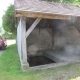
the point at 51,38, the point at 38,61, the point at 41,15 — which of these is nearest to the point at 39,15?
the point at 41,15

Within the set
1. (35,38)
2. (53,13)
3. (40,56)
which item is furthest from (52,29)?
(53,13)

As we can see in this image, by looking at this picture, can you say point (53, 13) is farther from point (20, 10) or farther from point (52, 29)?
point (52, 29)

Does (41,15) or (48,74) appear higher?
(41,15)

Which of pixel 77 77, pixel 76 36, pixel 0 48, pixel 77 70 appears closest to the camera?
pixel 77 77

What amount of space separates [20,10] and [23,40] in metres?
1.52

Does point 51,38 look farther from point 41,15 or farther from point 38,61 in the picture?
point 41,15

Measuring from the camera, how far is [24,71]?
21.4 ft

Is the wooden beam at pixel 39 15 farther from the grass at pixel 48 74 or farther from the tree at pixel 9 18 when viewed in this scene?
the tree at pixel 9 18

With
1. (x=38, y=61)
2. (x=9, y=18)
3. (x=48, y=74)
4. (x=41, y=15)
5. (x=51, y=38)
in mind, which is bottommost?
(x=38, y=61)

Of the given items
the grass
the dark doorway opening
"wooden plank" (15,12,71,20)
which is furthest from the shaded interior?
Result: the grass

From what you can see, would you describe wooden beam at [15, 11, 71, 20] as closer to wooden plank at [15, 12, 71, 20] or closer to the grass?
wooden plank at [15, 12, 71, 20]

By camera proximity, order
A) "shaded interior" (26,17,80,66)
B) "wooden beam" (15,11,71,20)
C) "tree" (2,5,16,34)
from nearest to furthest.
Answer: "wooden beam" (15,11,71,20)
"shaded interior" (26,17,80,66)
"tree" (2,5,16,34)

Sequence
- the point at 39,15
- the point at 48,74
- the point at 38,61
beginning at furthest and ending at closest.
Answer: the point at 38,61 → the point at 39,15 → the point at 48,74

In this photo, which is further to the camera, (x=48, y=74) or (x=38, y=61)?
(x=38, y=61)
